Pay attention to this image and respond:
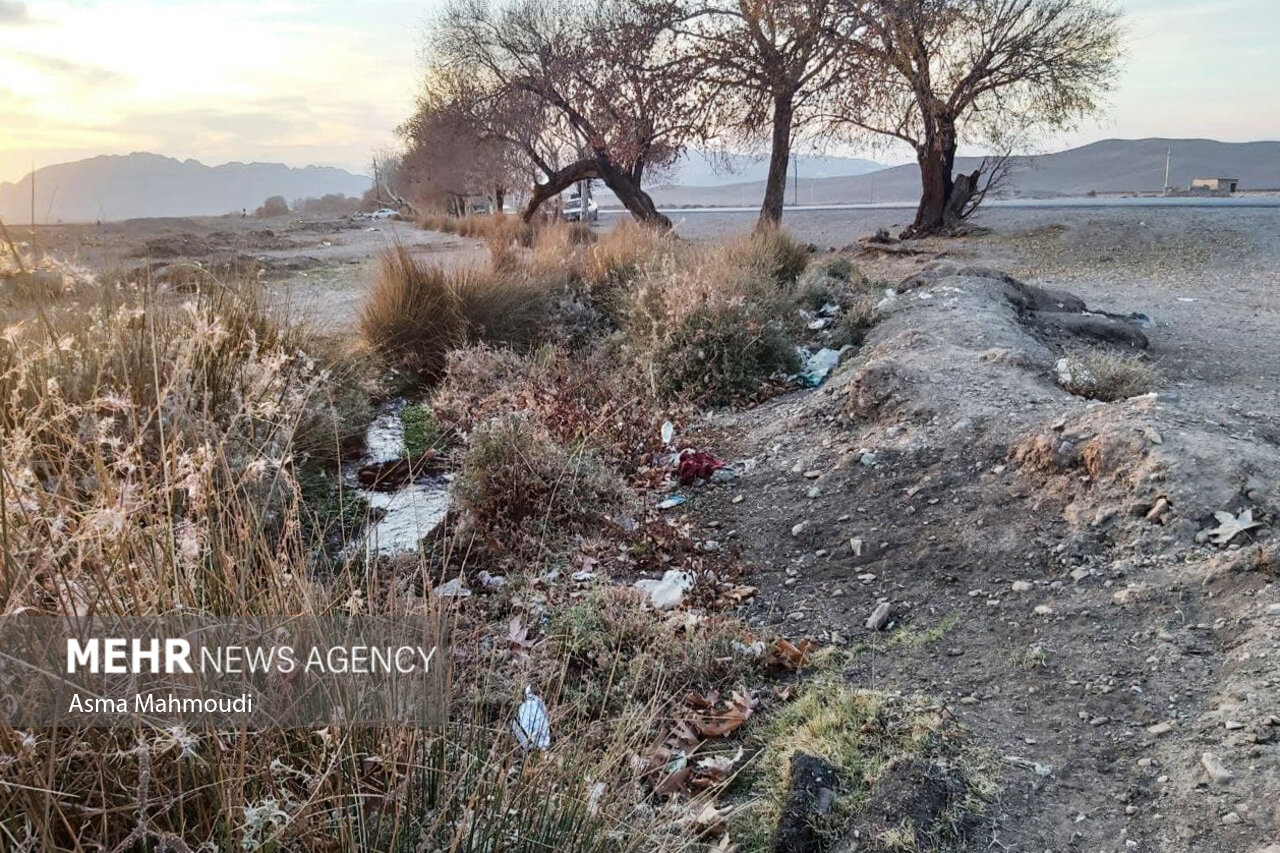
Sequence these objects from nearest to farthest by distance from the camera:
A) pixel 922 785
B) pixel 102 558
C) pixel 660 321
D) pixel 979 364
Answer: pixel 102 558, pixel 922 785, pixel 979 364, pixel 660 321

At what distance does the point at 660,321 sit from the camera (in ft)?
21.7

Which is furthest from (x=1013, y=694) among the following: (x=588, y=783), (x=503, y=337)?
(x=503, y=337)

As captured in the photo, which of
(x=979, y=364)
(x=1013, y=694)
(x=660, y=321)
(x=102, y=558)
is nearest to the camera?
(x=102, y=558)

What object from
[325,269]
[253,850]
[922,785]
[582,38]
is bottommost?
[922,785]

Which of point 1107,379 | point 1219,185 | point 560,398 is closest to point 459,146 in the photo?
point 1219,185

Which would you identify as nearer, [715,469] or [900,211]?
[715,469]

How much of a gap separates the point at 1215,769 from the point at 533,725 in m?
1.65

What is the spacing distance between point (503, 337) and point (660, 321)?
5.31 ft

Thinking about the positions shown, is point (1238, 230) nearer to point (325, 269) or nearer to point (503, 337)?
point (503, 337)

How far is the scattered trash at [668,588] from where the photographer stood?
3.31 metres

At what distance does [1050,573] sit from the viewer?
3.10m

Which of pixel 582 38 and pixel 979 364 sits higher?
pixel 582 38

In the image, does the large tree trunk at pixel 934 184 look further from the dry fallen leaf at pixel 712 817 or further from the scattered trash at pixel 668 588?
the dry fallen leaf at pixel 712 817

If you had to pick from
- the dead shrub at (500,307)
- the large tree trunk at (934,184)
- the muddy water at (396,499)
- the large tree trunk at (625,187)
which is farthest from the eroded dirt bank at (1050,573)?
the large tree trunk at (934,184)
